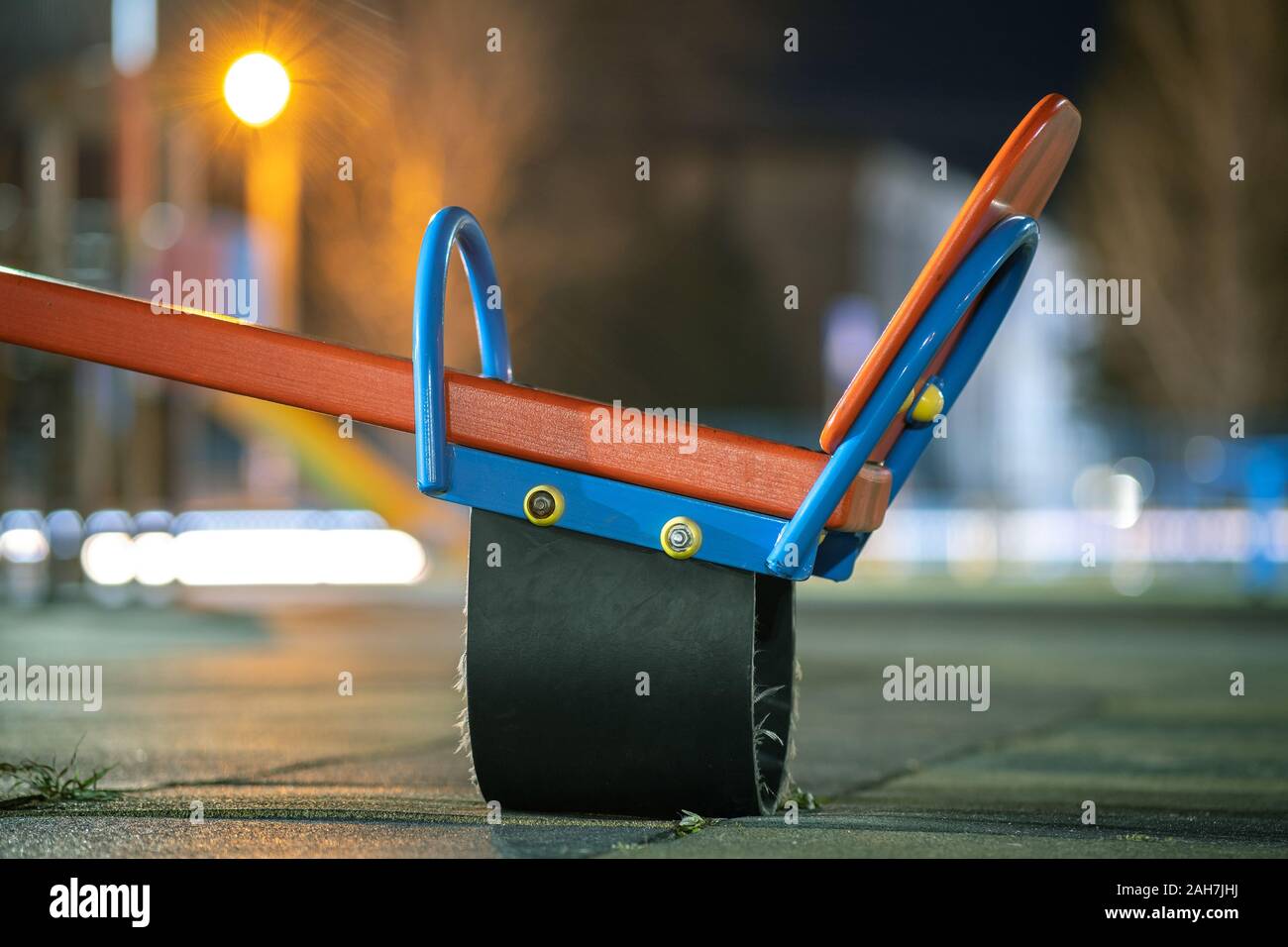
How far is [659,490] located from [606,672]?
0.49 m

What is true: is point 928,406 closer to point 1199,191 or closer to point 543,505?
point 543,505

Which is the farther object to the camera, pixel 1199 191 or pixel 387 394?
pixel 1199 191

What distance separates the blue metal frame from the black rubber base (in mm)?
66

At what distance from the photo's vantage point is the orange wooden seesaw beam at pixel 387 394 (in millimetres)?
4781

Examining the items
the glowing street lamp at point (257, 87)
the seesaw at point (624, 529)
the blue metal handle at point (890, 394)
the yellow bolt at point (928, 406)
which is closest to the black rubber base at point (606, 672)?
the seesaw at point (624, 529)

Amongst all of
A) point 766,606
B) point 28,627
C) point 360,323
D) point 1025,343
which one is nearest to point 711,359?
point 1025,343

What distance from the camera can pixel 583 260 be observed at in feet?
121

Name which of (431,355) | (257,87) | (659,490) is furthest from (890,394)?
(257,87)

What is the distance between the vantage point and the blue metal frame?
4.66 metres

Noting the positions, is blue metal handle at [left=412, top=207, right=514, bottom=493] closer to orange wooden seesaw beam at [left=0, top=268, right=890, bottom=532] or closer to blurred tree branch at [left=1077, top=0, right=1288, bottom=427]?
orange wooden seesaw beam at [left=0, top=268, right=890, bottom=532]

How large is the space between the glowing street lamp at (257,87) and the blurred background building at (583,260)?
1767 millimetres

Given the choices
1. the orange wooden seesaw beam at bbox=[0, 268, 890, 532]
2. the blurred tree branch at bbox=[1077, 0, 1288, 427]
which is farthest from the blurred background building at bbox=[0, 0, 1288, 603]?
the orange wooden seesaw beam at bbox=[0, 268, 890, 532]
